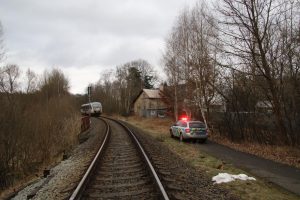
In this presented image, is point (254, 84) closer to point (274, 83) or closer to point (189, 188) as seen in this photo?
point (274, 83)

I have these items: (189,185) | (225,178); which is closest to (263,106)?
(225,178)

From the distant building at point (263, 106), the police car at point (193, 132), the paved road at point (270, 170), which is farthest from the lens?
the police car at point (193, 132)

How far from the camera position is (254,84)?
21.7m

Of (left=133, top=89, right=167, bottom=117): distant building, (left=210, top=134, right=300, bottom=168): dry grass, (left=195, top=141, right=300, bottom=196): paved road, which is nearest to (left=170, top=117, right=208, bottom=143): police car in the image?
(left=210, top=134, right=300, bottom=168): dry grass

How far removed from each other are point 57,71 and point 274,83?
68204 millimetres

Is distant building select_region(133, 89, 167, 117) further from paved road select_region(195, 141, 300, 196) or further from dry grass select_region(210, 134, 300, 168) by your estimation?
paved road select_region(195, 141, 300, 196)

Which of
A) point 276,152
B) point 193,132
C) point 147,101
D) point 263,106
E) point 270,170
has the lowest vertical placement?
point 270,170

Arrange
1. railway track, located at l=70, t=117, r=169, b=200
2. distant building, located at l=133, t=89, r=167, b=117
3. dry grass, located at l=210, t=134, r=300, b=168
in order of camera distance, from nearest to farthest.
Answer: railway track, located at l=70, t=117, r=169, b=200 → dry grass, located at l=210, t=134, r=300, b=168 → distant building, located at l=133, t=89, r=167, b=117

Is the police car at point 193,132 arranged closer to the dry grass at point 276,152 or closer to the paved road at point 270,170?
the dry grass at point 276,152

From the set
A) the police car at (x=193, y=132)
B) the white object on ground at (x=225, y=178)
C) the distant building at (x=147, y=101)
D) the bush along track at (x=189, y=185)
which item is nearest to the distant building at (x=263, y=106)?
the police car at (x=193, y=132)

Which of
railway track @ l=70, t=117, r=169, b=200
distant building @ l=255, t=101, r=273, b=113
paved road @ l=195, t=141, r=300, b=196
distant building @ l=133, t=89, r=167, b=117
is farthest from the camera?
distant building @ l=133, t=89, r=167, b=117

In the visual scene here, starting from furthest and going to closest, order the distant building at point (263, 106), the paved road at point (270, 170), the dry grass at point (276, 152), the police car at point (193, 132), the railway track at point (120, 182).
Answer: the police car at point (193, 132)
the distant building at point (263, 106)
the dry grass at point (276, 152)
the paved road at point (270, 170)
the railway track at point (120, 182)

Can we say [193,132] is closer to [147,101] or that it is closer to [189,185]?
[189,185]

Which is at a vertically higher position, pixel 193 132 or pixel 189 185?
pixel 193 132
